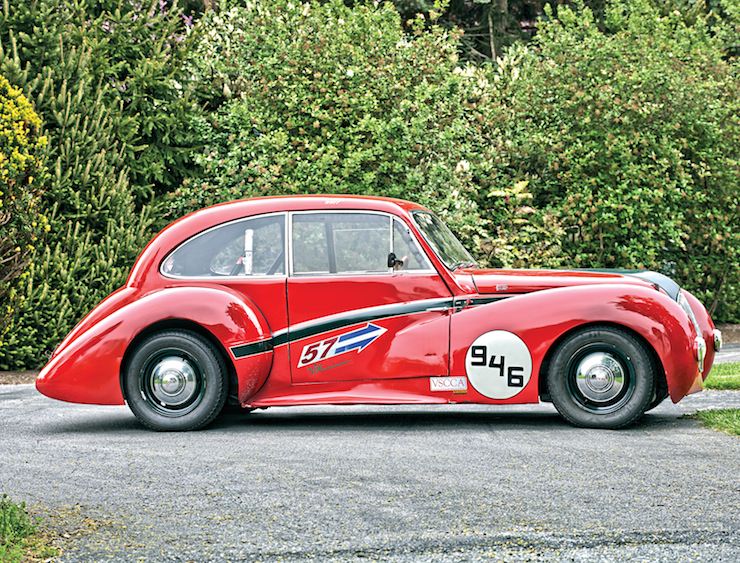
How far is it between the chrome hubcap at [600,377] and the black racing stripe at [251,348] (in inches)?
Answer: 86.3

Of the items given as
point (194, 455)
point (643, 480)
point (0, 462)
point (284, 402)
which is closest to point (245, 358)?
point (284, 402)

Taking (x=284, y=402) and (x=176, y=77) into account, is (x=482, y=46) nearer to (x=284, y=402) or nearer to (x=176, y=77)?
(x=176, y=77)

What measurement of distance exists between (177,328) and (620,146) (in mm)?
9985

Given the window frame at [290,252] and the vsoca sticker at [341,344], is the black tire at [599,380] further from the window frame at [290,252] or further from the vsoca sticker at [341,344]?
the vsoca sticker at [341,344]

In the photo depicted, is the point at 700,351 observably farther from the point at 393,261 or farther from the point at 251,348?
the point at 251,348

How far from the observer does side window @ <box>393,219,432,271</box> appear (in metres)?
8.46

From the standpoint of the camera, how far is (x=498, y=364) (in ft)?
27.0

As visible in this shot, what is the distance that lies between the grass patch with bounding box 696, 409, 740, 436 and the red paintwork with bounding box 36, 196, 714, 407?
1.67 ft

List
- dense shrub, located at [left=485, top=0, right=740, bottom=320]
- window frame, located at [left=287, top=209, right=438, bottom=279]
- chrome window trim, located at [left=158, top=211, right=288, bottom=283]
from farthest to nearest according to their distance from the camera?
1. dense shrub, located at [left=485, top=0, right=740, bottom=320]
2. chrome window trim, located at [left=158, top=211, right=288, bottom=283]
3. window frame, located at [left=287, top=209, right=438, bottom=279]

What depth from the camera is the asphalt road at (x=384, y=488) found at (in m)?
5.02

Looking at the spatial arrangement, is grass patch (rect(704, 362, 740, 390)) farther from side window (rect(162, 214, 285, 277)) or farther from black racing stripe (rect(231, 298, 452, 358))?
side window (rect(162, 214, 285, 277))

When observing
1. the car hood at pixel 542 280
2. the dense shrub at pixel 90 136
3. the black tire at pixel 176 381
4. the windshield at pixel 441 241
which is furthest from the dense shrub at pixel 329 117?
the black tire at pixel 176 381

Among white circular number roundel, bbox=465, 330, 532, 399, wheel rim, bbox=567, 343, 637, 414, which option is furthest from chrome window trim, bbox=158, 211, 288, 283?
wheel rim, bbox=567, 343, 637, 414

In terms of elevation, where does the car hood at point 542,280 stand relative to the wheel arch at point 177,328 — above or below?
above
